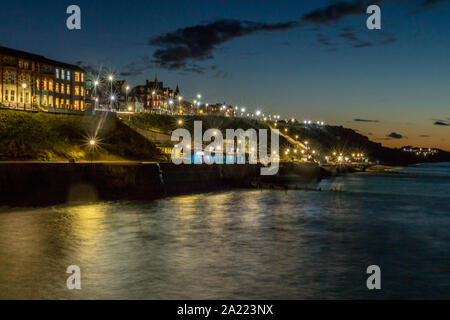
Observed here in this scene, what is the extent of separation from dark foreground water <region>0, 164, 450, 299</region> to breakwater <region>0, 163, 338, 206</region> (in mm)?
2896

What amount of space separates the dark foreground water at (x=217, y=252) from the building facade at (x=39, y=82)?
45877mm

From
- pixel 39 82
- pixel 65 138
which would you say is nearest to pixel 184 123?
pixel 39 82

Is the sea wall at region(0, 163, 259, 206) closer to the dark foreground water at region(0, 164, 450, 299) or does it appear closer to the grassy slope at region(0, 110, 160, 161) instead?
the dark foreground water at region(0, 164, 450, 299)

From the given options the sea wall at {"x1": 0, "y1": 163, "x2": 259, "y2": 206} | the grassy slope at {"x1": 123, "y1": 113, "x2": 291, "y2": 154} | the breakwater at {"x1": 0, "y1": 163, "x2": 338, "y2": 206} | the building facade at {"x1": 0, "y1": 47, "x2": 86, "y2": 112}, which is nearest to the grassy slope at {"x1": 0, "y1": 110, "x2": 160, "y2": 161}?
the building facade at {"x1": 0, "y1": 47, "x2": 86, "y2": 112}

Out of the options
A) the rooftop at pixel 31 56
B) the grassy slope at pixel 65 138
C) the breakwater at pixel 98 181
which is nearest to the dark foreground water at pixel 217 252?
the breakwater at pixel 98 181

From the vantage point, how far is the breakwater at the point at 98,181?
43031 millimetres

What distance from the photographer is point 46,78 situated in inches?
3740

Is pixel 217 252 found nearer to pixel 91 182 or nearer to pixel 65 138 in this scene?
pixel 91 182

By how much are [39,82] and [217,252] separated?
78.1 metres

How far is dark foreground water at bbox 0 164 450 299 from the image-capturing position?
2075 cm

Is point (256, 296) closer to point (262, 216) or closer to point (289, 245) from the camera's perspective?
point (289, 245)

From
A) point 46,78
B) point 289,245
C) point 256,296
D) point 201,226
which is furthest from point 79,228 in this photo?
point 46,78

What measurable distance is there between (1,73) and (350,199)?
2716 inches

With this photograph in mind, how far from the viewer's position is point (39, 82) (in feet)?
305
